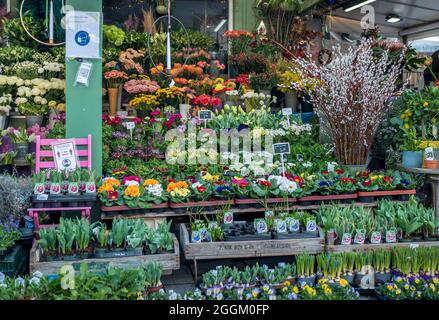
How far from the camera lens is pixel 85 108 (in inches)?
194

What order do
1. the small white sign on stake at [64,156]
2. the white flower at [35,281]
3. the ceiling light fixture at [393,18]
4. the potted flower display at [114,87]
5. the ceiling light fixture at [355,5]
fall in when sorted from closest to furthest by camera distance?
the white flower at [35,281] < the small white sign on stake at [64,156] < the potted flower display at [114,87] < the ceiling light fixture at [355,5] < the ceiling light fixture at [393,18]

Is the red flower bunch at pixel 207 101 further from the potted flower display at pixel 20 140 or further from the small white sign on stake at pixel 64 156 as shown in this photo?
the small white sign on stake at pixel 64 156

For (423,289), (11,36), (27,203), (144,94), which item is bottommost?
(423,289)

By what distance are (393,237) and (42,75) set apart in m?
4.72

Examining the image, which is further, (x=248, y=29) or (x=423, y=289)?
(x=248, y=29)

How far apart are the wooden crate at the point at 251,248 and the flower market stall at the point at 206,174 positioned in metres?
0.01

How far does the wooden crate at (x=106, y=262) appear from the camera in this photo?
360 centimetres

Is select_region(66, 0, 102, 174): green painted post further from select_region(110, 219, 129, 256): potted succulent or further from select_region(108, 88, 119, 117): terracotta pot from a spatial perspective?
select_region(108, 88, 119, 117): terracotta pot

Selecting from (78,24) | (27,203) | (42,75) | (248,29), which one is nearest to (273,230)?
(27,203)

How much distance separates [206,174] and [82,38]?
150 cm

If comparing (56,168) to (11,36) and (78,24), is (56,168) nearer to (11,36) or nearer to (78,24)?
(78,24)

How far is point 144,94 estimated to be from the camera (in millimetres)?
6695

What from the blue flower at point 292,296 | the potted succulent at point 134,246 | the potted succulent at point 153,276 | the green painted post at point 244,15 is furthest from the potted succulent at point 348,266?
the green painted post at point 244,15

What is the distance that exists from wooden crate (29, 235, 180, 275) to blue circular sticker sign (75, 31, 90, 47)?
186cm
